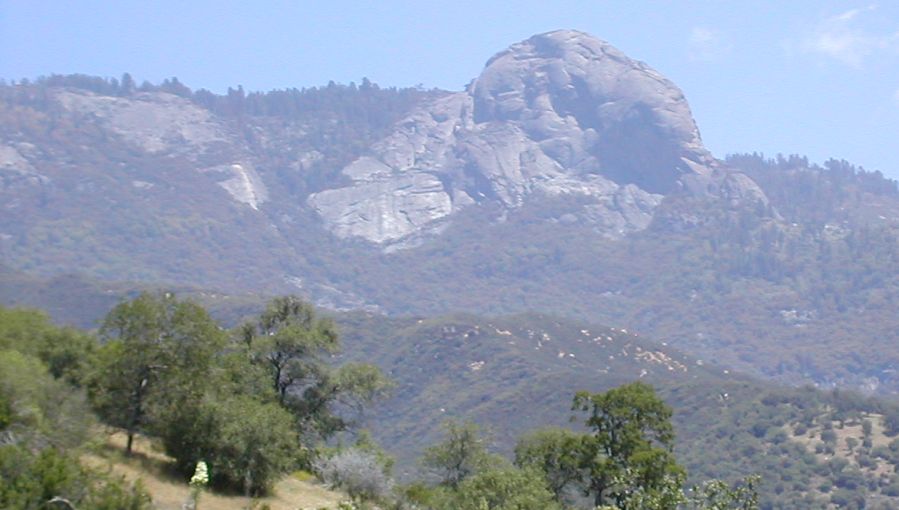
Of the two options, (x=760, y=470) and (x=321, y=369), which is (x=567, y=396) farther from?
(x=321, y=369)

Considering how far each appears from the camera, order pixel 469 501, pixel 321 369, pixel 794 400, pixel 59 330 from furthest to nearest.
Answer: pixel 794 400
pixel 321 369
pixel 59 330
pixel 469 501

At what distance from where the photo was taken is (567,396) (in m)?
166

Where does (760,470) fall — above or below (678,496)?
below

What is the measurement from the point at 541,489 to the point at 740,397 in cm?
Result: 12491

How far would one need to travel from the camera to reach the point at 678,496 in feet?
88.9

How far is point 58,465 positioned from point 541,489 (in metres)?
17.8

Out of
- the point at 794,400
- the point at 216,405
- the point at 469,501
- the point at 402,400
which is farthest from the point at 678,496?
the point at 402,400

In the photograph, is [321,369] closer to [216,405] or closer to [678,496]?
[216,405]

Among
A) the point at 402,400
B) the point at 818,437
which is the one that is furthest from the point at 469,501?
the point at 402,400

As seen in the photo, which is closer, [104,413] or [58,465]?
[58,465]

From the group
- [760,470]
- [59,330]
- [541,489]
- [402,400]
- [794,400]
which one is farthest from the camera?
[402,400]

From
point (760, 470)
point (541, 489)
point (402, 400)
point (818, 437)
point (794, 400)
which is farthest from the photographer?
point (402, 400)

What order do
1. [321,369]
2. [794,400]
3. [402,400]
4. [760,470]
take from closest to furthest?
[321,369] < [760,470] < [794,400] < [402,400]

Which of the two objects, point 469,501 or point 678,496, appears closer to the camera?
point 678,496
